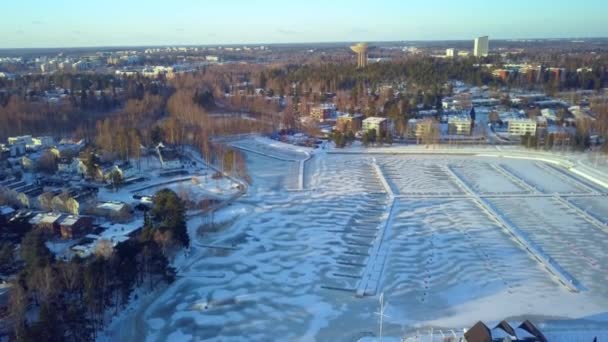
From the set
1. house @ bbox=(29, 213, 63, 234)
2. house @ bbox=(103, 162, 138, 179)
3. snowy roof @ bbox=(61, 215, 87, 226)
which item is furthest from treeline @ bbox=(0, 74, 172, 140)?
snowy roof @ bbox=(61, 215, 87, 226)

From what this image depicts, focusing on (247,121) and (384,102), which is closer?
(247,121)

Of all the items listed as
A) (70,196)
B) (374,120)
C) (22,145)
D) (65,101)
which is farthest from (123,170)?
(65,101)

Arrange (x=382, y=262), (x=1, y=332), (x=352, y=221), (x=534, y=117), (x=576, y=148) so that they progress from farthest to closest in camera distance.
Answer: (x=534, y=117), (x=576, y=148), (x=352, y=221), (x=382, y=262), (x=1, y=332)

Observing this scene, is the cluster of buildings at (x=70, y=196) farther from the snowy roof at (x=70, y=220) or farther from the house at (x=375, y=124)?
the house at (x=375, y=124)

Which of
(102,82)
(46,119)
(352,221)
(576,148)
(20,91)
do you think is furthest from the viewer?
(102,82)

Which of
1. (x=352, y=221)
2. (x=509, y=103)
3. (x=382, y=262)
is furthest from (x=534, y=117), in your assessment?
(x=382, y=262)

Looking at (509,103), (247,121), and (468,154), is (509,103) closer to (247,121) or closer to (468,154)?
(468,154)

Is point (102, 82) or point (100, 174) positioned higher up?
point (102, 82)
